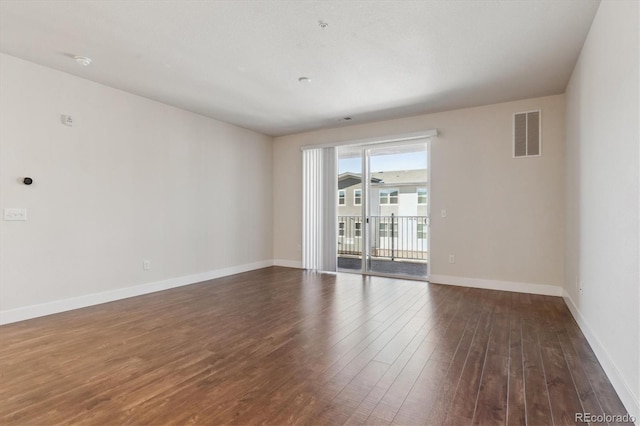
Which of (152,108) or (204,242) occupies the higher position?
(152,108)

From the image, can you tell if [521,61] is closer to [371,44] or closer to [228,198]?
[371,44]

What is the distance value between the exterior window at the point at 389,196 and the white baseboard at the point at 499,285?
7.22 ft

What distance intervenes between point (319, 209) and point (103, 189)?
3463 millimetres

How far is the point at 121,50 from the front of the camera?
306cm

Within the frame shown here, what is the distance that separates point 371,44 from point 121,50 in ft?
7.88

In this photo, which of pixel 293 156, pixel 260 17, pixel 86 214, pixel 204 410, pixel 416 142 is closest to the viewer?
pixel 204 410

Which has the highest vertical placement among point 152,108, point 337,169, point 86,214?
point 152,108

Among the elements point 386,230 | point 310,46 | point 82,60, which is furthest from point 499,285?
point 82,60

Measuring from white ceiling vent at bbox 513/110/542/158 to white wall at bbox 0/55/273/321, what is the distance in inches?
179

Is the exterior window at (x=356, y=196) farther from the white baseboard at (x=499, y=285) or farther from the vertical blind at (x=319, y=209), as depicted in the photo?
the white baseboard at (x=499, y=285)

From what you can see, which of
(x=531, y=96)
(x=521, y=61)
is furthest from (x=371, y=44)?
(x=531, y=96)

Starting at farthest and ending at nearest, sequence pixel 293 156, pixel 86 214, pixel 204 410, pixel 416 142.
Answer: pixel 293 156
pixel 416 142
pixel 86 214
pixel 204 410

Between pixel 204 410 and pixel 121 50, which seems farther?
pixel 121 50

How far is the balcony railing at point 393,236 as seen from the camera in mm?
7035
